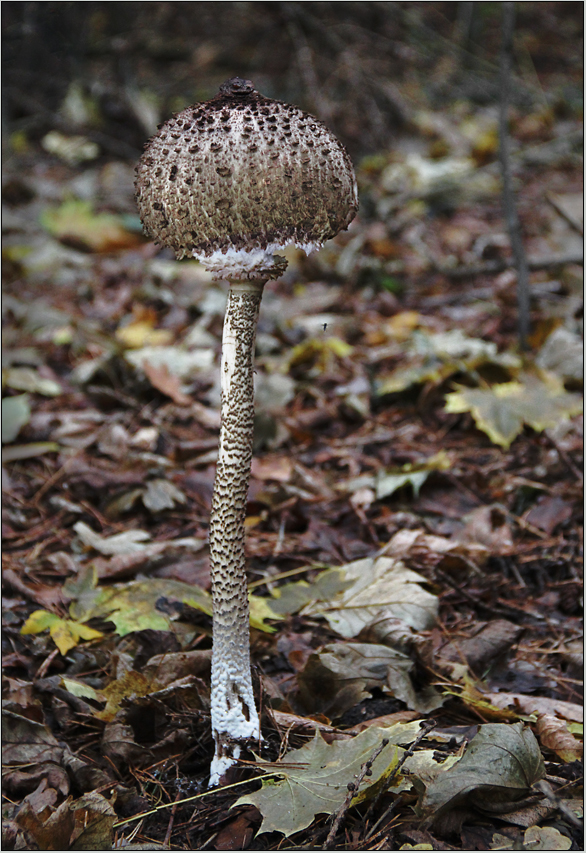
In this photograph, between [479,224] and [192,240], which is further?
[479,224]

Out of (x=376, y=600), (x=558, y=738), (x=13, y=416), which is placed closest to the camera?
(x=558, y=738)

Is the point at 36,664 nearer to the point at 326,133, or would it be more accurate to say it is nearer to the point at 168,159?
the point at 168,159

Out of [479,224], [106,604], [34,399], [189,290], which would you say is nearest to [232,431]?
[106,604]

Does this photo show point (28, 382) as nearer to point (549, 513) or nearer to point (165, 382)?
point (165, 382)

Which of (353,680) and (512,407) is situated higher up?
(512,407)

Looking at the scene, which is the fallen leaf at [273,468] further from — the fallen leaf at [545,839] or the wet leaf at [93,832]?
the fallen leaf at [545,839]

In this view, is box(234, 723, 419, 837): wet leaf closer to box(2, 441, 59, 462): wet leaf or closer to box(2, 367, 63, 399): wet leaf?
box(2, 441, 59, 462): wet leaf

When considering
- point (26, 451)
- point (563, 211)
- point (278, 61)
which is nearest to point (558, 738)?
point (26, 451)
